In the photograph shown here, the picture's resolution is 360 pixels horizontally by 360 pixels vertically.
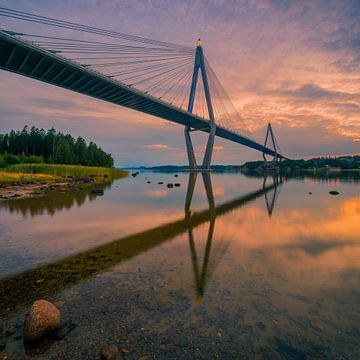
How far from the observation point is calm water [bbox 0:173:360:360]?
3840 mm

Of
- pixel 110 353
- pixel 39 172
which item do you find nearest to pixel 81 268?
pixel 110 353

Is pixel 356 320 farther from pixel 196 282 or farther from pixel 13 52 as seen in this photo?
pixel 13 52

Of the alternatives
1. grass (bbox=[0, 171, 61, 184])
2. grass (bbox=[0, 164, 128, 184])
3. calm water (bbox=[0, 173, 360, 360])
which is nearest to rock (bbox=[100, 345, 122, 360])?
calm water (bbox=[0, 173, 360, 360])

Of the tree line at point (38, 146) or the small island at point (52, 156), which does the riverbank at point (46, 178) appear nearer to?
the small island at point (52, 156)

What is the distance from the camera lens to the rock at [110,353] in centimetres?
342

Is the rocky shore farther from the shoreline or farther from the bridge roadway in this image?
the bridge roadway

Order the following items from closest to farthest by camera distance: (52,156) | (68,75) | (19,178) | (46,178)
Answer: (68,75) < (19,178) < (46,178) < (52,156)

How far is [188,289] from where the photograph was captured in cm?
566

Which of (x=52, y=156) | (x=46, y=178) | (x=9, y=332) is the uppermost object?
(x=52, y=156)

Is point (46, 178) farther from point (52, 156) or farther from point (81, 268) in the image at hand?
point (52, 156)

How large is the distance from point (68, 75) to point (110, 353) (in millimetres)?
36336

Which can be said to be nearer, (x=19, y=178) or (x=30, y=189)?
(x=30, y=189)

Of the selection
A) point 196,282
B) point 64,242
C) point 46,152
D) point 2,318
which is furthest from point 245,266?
point 46,152

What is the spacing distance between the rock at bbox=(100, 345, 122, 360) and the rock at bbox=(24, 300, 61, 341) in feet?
3.89
